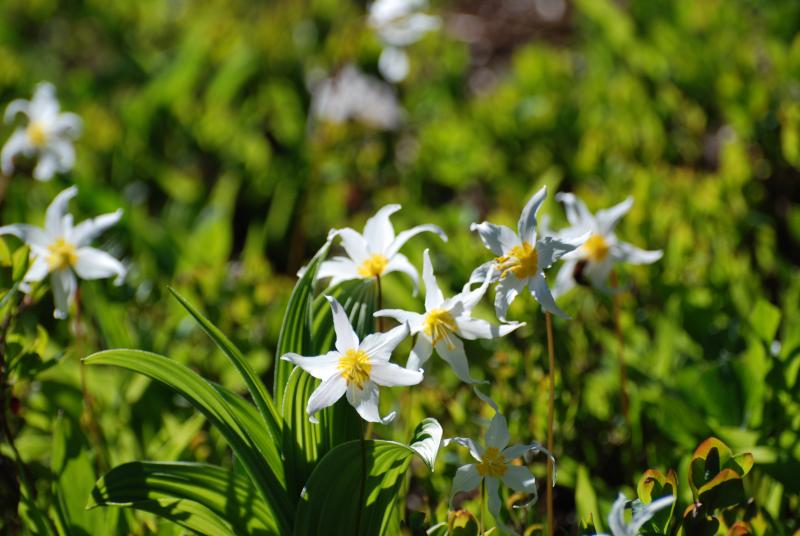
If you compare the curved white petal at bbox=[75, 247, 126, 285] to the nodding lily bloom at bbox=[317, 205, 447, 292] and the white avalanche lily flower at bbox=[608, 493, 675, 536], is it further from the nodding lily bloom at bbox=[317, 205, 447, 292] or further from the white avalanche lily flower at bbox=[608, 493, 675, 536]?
the white avalanche lily flower at bbox=[608, 493, 675, 536]

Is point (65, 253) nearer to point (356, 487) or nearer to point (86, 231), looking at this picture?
point (86, 231)

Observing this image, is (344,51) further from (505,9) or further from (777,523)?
(505,9)

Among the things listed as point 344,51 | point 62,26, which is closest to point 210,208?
point 344,51

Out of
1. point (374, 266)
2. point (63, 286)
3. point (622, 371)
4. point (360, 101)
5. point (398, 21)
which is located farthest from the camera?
point (360, 101)

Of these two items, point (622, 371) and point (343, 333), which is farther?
point (622, 371)

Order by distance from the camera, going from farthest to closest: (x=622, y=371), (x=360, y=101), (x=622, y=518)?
(x=360, y=101) → (x=622, y=371) → (x=622, y=518)

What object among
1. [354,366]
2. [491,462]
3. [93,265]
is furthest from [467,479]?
[93,265]

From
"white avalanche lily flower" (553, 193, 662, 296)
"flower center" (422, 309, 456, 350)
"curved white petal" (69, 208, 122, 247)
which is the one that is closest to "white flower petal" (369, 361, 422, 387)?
"flower center" (422, 309, 456, 350)
